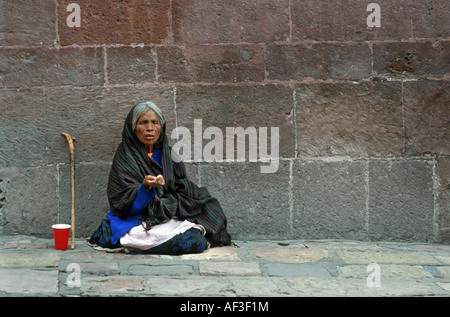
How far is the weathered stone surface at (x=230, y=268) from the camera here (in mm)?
4270

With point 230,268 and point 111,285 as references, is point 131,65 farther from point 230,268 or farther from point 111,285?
point 111,285

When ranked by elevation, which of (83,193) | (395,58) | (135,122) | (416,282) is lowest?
(416,282)

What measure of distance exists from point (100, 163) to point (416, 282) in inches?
116

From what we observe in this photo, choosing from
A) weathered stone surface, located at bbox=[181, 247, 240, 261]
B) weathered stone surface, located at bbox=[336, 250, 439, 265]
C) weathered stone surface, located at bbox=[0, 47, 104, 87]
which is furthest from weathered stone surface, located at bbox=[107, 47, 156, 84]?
weathered stone surface, located at bbox=[336, 250, 439, 265]

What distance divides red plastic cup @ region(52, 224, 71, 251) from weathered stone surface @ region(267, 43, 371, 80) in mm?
2264

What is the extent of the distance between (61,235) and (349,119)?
277 cm

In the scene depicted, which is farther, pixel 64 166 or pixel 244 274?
pixel 64 166

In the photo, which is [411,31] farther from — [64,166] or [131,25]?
[64,166]

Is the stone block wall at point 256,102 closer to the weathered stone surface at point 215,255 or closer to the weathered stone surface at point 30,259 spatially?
the weathered stone surface at point 215,255

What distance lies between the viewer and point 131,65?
18.1 feet

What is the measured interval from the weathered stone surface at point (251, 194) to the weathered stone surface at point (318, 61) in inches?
33.7

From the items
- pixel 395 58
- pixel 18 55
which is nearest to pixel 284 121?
pixel 395 58

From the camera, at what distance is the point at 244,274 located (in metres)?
4.25

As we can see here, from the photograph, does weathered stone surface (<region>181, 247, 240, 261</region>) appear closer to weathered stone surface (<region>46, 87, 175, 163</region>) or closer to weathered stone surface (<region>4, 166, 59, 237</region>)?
weathered stone surface (<region>46, 87, 175, 163</region>)
